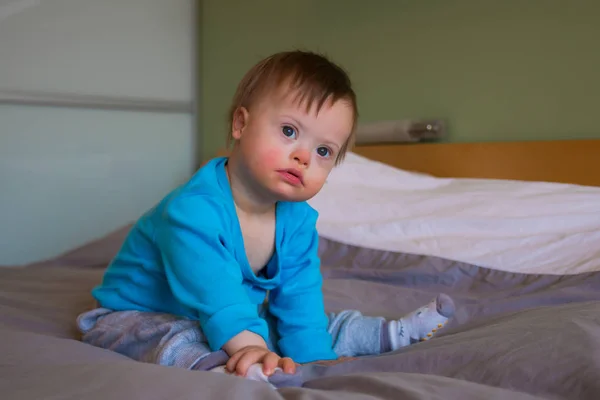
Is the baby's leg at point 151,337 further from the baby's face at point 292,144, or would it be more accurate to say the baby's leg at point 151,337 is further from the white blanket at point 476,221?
the white blanket at point 476,221

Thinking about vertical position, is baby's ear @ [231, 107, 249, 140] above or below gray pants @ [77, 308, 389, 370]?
above

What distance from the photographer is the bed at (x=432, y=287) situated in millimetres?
615

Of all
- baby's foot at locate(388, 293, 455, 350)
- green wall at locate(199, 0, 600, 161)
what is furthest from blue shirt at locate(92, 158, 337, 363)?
green wall at locate(199, 0, 600, 161)

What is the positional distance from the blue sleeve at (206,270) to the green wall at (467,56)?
51.3 inches

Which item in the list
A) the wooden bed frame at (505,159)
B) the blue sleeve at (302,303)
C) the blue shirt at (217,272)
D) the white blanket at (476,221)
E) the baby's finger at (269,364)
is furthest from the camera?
the wooden bed frame at (505,159)

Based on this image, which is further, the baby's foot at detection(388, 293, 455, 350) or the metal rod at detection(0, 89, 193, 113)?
the metal rod at detection(0, 89, 193, 113)

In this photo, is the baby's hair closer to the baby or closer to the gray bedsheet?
the baby

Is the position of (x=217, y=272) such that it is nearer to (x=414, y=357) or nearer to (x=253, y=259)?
(x=253, y=259)

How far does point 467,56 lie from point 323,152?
4.31 feet

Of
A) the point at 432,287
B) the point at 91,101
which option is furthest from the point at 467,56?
the point at 91,101

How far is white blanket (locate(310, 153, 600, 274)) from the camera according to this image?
1337mm

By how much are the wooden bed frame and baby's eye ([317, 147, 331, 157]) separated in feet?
3.50

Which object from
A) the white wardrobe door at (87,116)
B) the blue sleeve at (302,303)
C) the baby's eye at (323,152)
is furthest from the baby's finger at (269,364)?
the white wardrobe door at (87,116)

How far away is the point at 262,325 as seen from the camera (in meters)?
0.83
